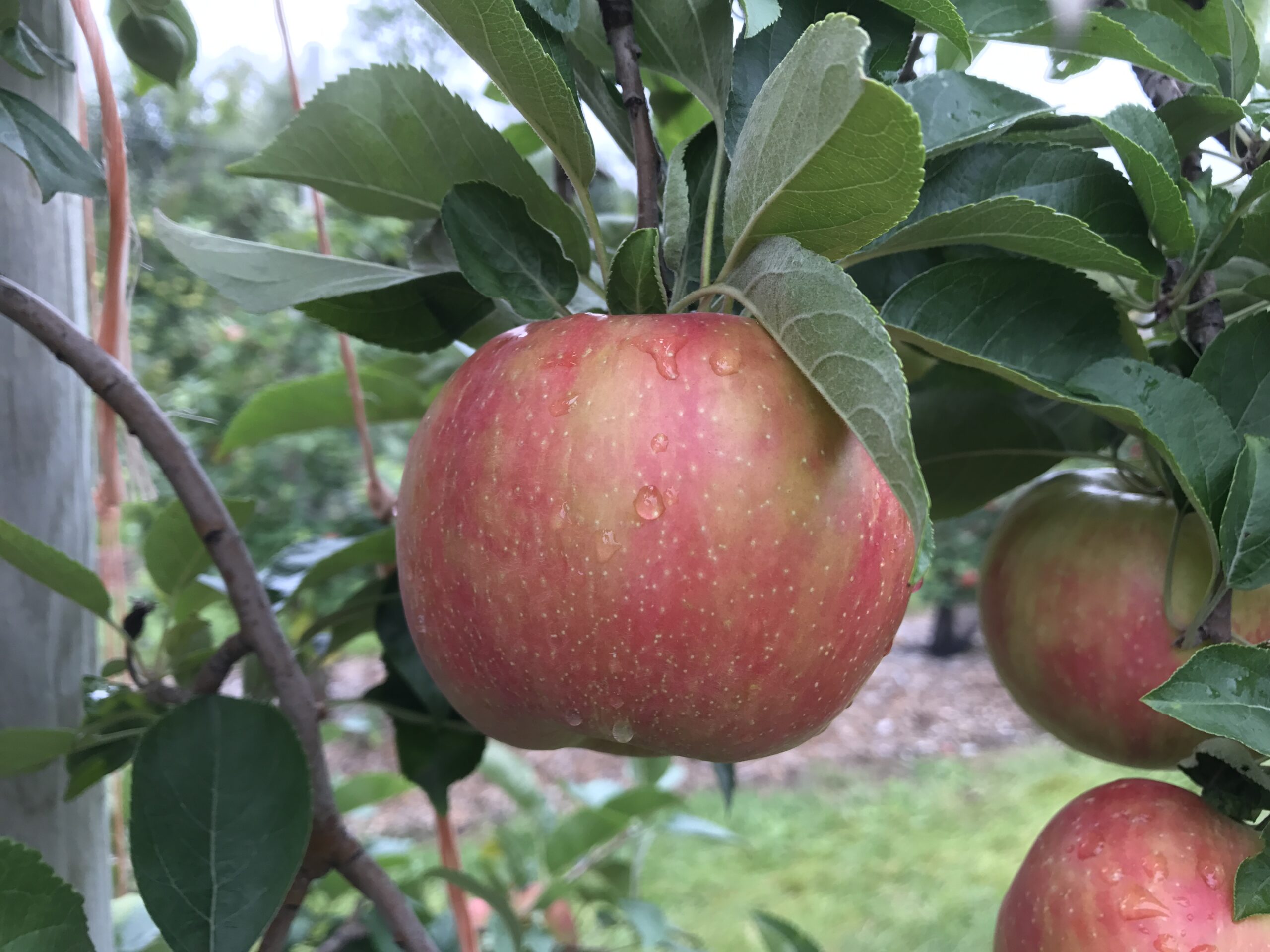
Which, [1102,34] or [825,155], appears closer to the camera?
[825,155]

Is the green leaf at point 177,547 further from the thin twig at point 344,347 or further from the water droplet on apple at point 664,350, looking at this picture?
the water droplet on apple at point 664,350

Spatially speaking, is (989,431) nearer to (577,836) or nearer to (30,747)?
(30,747)

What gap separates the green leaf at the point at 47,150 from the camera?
15.9 inches

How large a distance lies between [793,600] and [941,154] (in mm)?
210

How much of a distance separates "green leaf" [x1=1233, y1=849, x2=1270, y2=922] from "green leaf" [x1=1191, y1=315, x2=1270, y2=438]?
0.17 metres

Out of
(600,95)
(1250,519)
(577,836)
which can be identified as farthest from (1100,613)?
(577,836)

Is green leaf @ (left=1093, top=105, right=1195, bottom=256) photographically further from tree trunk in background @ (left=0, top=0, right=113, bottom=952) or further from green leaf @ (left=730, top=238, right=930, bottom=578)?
tree trunk in background @ (left=0, top=0, right=113, bottom=952)

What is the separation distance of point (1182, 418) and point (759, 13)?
0.22m

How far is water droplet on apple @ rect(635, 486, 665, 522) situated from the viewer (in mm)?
294

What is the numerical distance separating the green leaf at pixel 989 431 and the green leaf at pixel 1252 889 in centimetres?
23

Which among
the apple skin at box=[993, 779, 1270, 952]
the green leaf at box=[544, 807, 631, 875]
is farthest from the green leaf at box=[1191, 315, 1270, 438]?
the green leaf at box=[544, 807, 631, 875]

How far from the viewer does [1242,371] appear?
40 cm

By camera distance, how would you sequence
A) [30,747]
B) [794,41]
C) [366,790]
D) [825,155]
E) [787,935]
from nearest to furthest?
[825,155], [794,41], [30,747], [787,935], [366,790]

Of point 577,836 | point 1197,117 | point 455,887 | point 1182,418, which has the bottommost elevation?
point 577,836
